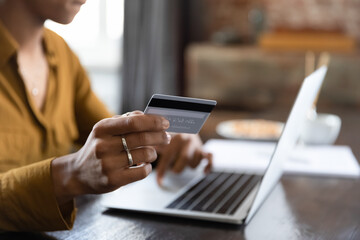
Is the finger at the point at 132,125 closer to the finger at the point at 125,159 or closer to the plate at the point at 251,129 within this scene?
the finger at the point at 125,159

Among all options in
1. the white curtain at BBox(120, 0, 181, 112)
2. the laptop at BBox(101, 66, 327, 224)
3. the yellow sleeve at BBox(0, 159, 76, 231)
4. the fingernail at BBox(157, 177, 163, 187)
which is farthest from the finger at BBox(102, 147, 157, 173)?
the white curtain at BBox(120, 0, 181, 112)

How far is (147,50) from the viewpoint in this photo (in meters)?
3.78

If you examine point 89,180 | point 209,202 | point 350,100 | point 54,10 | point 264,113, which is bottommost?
point 350,100

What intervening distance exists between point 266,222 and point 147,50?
2882 millimetres

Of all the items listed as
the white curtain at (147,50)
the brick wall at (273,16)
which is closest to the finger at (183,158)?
the white curtain at (147,50)

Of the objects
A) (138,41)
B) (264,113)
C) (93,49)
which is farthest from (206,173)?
(93,49)

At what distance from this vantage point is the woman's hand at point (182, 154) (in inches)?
51.4

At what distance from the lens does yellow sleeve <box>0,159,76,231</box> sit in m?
0.86

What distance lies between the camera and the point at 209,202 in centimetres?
108

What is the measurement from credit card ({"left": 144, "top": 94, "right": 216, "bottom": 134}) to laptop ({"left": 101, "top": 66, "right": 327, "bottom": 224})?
185 mm

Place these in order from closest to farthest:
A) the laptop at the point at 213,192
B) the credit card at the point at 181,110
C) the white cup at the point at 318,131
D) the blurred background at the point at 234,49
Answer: the credit card at the point at 181,110 < the laptop at the point at 213,192 < the white cup at the point at 318,131 < the blurred background at the point at 234,49

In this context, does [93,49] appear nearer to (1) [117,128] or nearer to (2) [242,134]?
(2) [242,134]

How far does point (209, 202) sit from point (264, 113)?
3.71 ft

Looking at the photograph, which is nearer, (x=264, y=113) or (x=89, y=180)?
(x=89, y=180)
